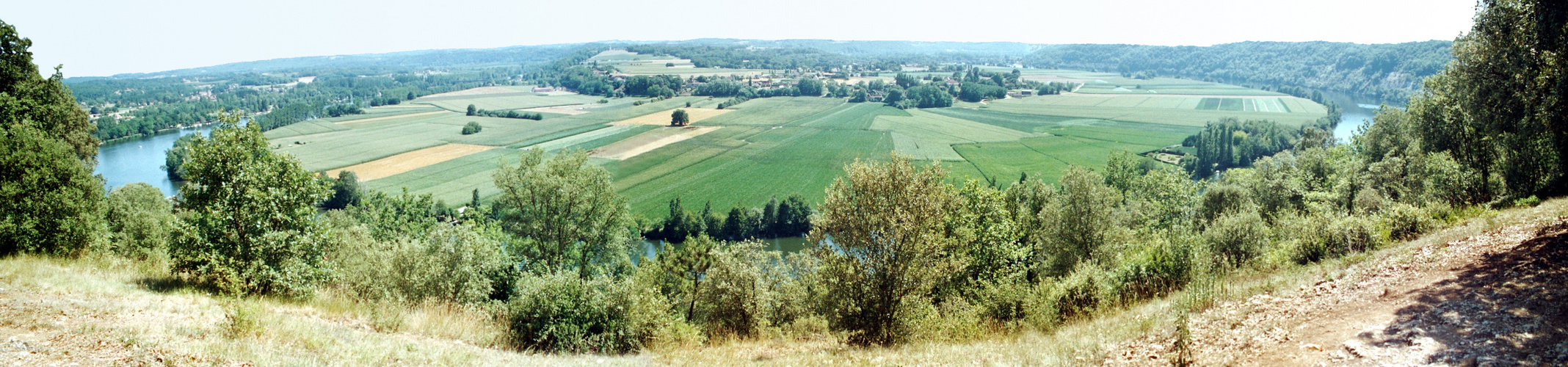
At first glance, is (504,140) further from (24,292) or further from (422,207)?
(24,292)

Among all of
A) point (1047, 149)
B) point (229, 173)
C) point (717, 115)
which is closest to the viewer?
point (229, 173)

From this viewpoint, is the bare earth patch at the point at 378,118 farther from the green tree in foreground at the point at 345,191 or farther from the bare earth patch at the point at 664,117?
the green tree in foreground at the point at 345,191

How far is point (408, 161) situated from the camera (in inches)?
3359

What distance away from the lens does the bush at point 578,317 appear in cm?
1485


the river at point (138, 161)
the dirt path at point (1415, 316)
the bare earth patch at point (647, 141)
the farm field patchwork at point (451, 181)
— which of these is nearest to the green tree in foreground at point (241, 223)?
the dirt path at point (1415, 316)

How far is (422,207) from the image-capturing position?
161ft

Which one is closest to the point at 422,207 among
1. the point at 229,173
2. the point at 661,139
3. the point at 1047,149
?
the point at 229,173

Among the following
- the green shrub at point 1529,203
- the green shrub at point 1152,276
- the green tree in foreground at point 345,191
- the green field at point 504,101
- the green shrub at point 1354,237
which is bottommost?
the green tree in foreground at point 345,191

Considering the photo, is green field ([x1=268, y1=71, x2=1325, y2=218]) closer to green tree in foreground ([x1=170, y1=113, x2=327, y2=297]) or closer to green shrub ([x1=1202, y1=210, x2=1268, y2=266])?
green shrub ([x1=1202, y1=210, x2=1268, y2=266])

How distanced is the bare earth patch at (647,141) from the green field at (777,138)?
201 centimetres

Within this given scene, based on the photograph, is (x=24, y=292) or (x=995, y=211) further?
(x=995, y=211)

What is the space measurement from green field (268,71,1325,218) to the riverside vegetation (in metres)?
23.9

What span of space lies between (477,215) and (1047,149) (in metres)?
78.5

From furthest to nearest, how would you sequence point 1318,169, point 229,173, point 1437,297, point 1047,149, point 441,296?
point 1047,149, point 1318,169, point 441,296, point 229,173, point 1437,297
